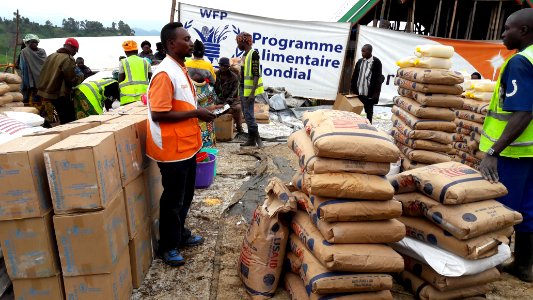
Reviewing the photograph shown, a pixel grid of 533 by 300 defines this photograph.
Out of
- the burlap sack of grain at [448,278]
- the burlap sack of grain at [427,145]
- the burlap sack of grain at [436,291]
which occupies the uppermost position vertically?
the burlap sack of grain at [427,145]

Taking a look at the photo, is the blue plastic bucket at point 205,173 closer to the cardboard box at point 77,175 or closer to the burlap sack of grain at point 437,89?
the cardboard box at point 77,175

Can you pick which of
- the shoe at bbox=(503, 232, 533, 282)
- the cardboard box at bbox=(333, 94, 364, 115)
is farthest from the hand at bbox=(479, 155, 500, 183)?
the cardboard box at bbox=(333, 94, 364, 115)

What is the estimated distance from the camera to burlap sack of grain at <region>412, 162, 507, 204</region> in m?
2.54

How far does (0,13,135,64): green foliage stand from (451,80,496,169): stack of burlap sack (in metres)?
24.8

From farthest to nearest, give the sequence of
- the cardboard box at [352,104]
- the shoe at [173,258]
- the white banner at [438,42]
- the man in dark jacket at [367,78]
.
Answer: the white banner at [438,42] → the cardboard box at [352,104] → the man in dark jacket at [367,78] → the shoe at [173,258]

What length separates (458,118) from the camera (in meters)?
5.65

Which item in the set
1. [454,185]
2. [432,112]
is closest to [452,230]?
[454,185]

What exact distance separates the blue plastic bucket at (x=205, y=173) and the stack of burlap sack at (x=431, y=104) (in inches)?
99.9

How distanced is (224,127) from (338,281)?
5216mm

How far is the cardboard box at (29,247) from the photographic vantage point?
2109 mm

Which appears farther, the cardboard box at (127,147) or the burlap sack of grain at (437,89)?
the burlap sack of grain at (437,89)

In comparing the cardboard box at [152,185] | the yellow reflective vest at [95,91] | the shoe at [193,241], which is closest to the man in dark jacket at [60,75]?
the yellow reflective vest at [95,91]

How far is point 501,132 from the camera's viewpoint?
2.93 metres

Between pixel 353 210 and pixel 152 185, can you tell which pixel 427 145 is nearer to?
pixel 353 210
